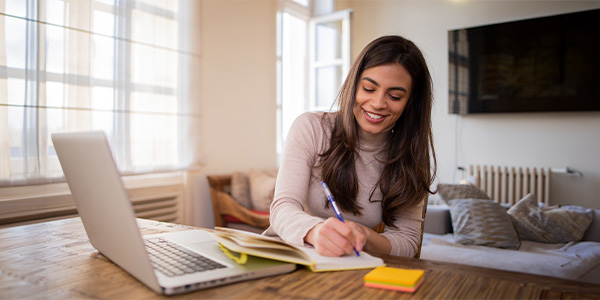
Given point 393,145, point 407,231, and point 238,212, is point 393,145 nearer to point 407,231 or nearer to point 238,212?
point 407,231

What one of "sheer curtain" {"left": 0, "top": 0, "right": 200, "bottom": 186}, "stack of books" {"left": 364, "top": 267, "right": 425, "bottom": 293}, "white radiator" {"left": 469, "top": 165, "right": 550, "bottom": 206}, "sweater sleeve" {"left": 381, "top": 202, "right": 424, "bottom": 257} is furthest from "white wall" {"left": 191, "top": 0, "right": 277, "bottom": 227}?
"stack of books" {"left": 364, "top": 267, "right": 425, "bottom": 293}

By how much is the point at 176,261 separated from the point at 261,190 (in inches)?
95.5

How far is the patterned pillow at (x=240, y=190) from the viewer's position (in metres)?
3.30

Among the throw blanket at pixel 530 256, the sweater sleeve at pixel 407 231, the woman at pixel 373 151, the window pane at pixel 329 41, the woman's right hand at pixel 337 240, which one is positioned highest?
the window pane at pixel 329 41

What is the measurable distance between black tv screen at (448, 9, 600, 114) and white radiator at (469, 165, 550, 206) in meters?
0.55

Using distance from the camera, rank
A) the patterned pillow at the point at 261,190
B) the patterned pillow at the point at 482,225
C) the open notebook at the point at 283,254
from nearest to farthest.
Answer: the open notebook at the point at 283,254
the patterned pillow at the point at 482,225
the patterned pillow at the point at 261,190

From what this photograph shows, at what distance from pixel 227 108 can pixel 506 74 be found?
2.60 m

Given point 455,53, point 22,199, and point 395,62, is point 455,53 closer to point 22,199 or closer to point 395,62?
point 395,62

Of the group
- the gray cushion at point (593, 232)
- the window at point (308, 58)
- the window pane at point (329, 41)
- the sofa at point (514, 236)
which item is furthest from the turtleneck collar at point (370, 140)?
the window pane at point (329, 41)

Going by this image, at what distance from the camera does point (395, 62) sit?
1259 mm

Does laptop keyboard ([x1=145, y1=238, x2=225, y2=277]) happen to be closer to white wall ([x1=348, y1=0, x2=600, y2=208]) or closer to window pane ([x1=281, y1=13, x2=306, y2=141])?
window pane ([x1=281, y1=13, x2=306, y2=141])

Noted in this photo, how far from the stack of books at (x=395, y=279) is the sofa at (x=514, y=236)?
5.02ft

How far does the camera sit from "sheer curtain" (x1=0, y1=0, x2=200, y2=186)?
2129mm

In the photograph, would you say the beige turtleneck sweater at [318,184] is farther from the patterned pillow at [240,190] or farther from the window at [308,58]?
the window at [308,58]
